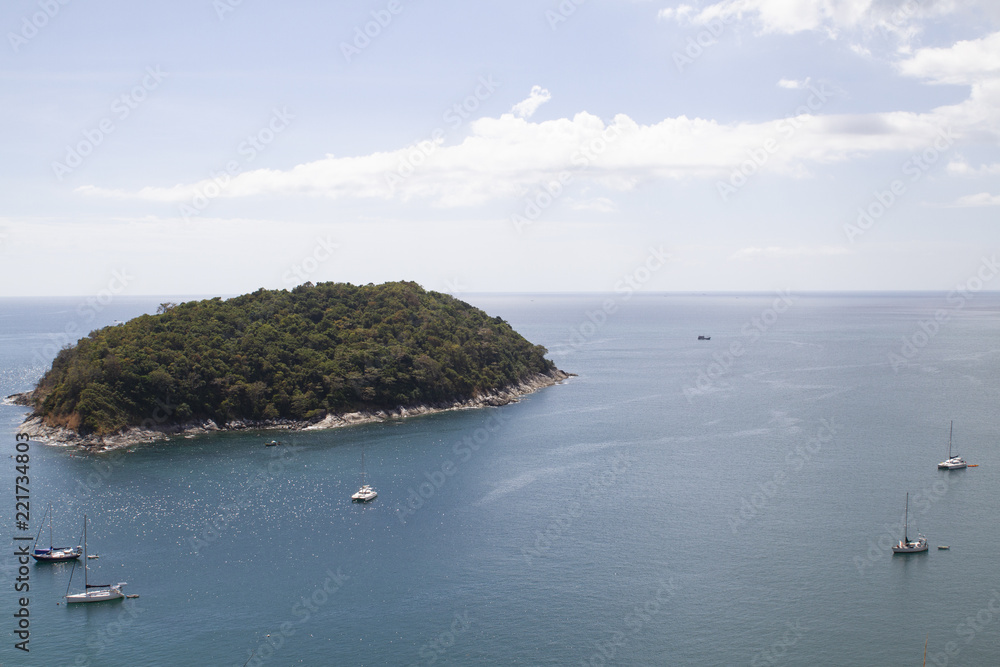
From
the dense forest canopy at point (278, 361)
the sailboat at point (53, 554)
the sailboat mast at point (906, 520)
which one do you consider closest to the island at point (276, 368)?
the dense forest canopy at point (278, 361)

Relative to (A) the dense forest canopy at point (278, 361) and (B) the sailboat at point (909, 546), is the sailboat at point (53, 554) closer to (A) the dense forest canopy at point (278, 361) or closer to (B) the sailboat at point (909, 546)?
(A) the dense forest canopy at point (278, 361)

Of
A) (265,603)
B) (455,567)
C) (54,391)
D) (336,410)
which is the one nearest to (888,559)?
(455,567)

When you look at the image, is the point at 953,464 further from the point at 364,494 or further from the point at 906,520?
the point at 364,494

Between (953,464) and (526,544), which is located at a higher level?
(953,464)

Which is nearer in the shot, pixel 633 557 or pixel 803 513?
pixel 633 557

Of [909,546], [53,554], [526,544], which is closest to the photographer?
[53,554]

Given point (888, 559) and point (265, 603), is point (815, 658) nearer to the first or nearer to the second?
point (888, 559)

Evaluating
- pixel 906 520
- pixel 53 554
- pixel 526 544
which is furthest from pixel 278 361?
pixel 906 520
